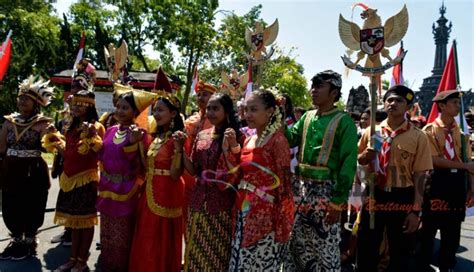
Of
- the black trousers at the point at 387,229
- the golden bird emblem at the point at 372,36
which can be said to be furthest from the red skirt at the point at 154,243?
the golden bird emblem at the point at 372,36

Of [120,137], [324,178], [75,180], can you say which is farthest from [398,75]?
[75,180]

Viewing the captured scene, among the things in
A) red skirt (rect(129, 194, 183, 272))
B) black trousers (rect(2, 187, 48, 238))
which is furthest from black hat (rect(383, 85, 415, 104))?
black trousers (rect(2, 187, 48, 238))

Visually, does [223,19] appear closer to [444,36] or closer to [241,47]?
[241,47]

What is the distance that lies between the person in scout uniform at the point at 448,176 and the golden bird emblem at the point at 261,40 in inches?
89.9

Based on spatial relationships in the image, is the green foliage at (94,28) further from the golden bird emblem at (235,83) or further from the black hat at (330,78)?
the black hat at (330,78)

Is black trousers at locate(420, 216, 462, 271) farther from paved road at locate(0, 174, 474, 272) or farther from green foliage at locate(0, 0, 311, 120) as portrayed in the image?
green foliage at locate(0, 0, 311, 120)

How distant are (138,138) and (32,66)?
16.8 meters

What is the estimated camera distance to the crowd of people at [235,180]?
9.29ft

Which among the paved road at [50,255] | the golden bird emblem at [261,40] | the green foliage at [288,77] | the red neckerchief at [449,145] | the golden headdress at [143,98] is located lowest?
the paved road at [50,255]

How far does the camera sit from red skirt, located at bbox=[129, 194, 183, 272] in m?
3.32

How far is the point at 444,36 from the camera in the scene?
35.8m

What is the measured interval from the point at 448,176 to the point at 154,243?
10.4ft

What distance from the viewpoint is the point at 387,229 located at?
357cm

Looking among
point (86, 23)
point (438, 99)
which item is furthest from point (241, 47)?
point (438, 99)
